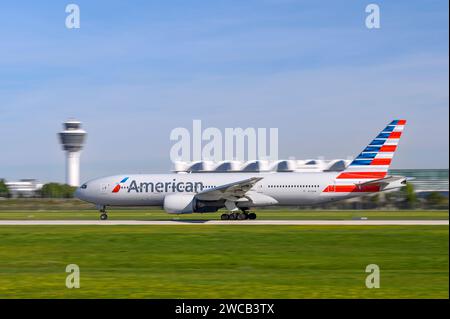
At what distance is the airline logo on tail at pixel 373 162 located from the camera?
4803cm

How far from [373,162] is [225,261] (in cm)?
2829

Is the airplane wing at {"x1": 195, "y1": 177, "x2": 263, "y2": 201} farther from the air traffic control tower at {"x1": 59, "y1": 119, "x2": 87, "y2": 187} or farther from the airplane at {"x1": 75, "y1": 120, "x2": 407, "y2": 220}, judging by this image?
the air traffic control tower at {"x1": 59, "y1": 119, "x2": 87, "y2": 187}

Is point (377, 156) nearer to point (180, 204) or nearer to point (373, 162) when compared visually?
point (373, 162)

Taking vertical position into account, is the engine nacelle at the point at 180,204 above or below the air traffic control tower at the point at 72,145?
below

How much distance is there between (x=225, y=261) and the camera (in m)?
23.9

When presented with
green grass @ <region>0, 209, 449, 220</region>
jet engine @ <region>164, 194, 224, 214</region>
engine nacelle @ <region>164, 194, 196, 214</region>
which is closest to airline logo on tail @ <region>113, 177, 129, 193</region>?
green grass @ <region>0, 209, 449, 220</region>

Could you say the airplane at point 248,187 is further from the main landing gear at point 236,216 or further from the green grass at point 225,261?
the green grass at point 225,261

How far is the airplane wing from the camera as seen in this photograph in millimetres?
46719

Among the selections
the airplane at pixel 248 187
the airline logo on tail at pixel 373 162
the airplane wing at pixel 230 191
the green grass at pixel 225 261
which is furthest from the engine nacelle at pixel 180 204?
the airline logo on tail at pixel 373 162

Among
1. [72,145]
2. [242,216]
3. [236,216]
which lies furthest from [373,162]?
[72,145]

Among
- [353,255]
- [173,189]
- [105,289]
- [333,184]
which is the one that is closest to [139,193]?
[173,189]

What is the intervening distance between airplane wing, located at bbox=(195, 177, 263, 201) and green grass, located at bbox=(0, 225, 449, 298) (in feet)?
25.2
